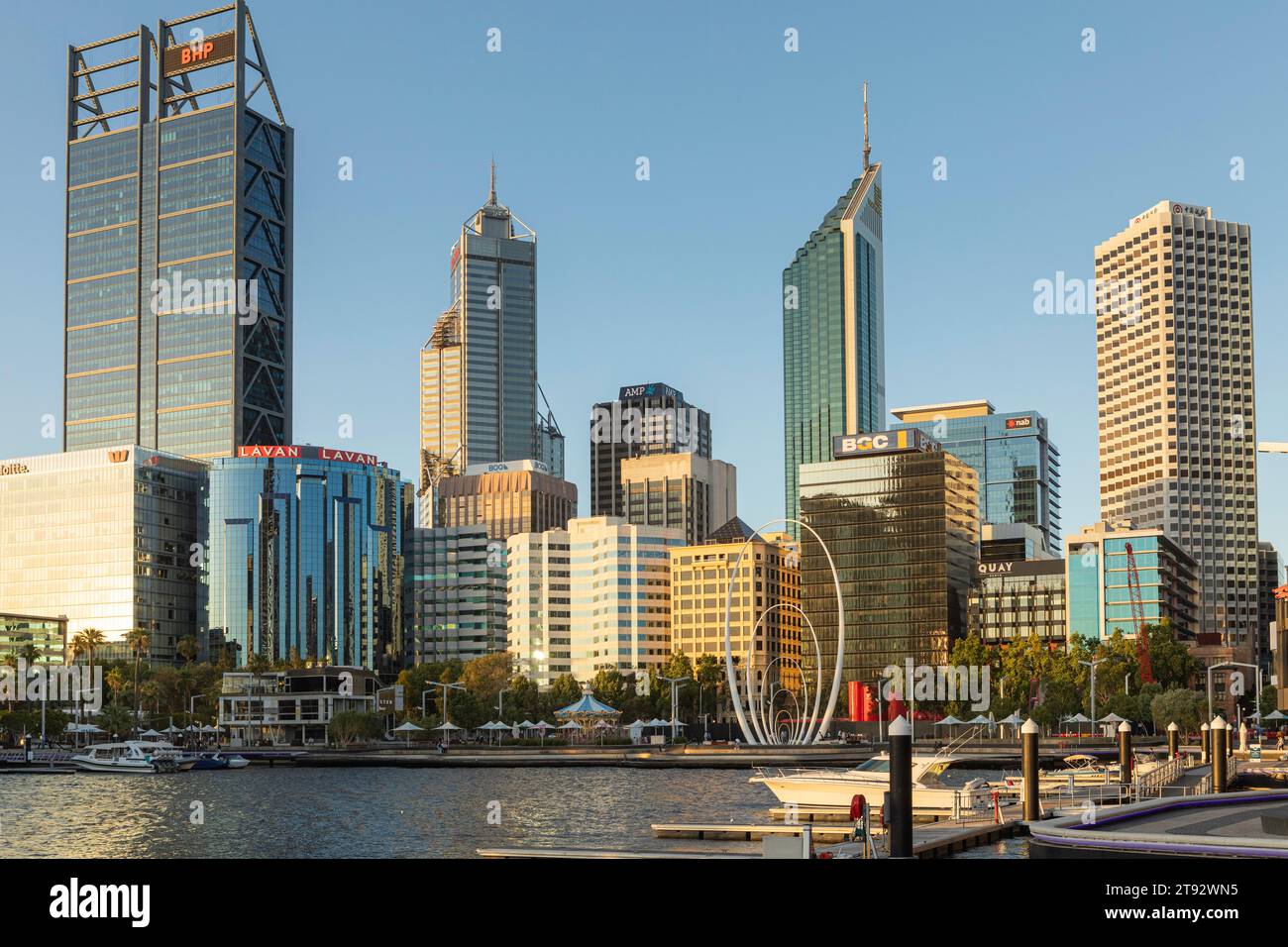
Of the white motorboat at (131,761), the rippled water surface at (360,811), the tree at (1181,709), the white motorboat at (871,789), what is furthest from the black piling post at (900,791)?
the tree at (1181,709)

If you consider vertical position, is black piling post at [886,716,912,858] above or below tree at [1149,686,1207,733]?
above

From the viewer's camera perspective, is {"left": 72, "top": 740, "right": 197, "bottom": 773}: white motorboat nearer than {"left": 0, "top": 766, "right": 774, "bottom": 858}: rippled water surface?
No

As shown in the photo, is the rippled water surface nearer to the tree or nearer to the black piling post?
the black piling post

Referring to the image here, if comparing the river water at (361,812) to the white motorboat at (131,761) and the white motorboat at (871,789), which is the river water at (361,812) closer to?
the white motorboat at (871,789)

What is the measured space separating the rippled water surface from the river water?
0.10 metres

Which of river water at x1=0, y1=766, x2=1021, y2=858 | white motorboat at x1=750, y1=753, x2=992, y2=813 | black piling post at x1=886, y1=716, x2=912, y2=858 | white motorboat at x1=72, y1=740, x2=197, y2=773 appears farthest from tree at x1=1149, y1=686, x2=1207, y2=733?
black piling post at x1=886, y1=716, x2=912, y2=858

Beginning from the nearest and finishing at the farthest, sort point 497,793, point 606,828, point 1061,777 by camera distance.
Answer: point 606,828, point 1061,777, point 497,793

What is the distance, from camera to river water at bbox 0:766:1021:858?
76.4 m

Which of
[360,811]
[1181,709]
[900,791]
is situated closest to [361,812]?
[360,811]

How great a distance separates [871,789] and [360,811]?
42678mm
